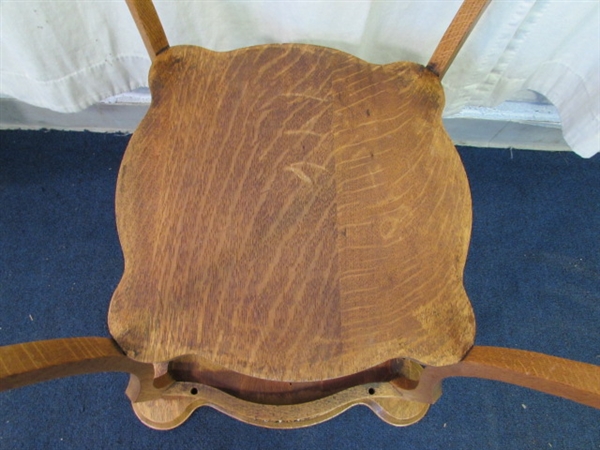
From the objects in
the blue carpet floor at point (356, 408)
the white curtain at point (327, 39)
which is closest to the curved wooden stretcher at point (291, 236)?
the white curtain at point (327, 39)

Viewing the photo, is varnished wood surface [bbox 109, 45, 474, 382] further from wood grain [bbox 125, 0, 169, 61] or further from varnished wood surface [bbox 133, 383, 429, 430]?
varnished wood surface [bbox 133, 383, 429, 430]

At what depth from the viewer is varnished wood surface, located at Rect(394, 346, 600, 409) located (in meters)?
0.39

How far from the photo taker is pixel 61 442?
0.85 metres

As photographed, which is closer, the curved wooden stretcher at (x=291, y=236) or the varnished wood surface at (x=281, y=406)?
the curved wooden stretcher at (x=291, y=236)

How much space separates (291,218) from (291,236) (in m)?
0.02

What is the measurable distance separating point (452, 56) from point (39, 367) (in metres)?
0.57

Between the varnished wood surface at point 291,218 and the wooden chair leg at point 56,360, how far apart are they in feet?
0.10

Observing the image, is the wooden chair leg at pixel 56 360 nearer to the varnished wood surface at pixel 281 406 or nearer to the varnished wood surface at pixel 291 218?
the varnished wood surface at pixel 291 218

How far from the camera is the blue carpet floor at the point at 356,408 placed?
34.4 inches

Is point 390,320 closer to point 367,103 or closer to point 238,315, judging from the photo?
point 238,315

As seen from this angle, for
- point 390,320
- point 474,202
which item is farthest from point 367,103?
point 474,202

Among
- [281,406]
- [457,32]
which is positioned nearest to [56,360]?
[281,406]

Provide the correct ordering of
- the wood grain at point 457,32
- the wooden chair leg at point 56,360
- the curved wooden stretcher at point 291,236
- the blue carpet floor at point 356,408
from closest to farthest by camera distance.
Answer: the wooden chair leg at point 56,360 → the curved wooden stretcher at point 291,236 → the wood grain at point 457,32 → the blue carpet floor at point 356,408

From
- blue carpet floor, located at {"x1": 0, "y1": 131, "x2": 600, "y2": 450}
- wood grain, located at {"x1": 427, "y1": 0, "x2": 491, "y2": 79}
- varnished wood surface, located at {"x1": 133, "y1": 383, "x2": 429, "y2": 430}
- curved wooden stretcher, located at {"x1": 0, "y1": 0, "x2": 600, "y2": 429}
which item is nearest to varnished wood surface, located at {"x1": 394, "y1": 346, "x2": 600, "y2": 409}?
curved wooden stretcher, located at {"x1": 0, "y1": 0, "x2": 600, "y2": 429}
